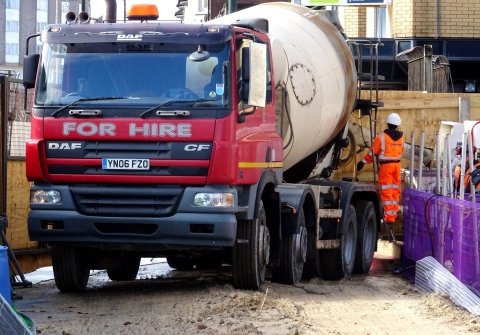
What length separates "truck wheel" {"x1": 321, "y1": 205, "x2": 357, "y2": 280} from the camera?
12.2m

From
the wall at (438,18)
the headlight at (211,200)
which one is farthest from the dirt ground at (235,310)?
the wall at (438,18)

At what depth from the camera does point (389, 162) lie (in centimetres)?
1377

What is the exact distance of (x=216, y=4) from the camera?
3669cm

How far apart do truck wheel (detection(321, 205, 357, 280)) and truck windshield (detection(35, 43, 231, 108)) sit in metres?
3.96

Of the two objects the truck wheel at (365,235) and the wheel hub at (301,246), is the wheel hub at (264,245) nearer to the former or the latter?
the wheel hub at (301,246)

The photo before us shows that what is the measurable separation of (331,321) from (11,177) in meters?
5.45

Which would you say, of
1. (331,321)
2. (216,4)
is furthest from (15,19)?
(331,321)

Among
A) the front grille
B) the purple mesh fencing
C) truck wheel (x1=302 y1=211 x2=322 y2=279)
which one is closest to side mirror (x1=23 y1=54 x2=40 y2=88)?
the front grille

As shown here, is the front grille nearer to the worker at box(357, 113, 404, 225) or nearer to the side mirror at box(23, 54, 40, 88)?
the side mirror at box(23, 54, 40, 88)

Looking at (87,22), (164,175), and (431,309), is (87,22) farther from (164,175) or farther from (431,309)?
(431,309)

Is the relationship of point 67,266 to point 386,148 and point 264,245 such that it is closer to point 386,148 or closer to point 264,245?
point 264,245

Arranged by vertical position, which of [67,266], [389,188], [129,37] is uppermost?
[129,37]

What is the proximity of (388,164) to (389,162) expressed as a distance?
0.03 meters

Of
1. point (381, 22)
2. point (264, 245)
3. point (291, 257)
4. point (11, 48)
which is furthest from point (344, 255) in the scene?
point (11, 48)
